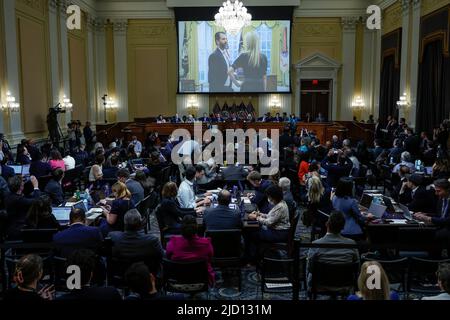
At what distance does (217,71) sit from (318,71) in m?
4.91

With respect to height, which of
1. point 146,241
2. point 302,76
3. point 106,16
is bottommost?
point 146,241

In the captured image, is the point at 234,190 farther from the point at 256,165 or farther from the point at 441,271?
the point at 441,271

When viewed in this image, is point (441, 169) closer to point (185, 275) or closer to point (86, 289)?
point (185, 275)

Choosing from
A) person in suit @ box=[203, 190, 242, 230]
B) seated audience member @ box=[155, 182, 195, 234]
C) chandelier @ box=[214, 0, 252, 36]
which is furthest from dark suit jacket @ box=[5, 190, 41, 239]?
chandelier @ box=[214, 0, 252, 36]

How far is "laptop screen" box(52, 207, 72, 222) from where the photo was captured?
6.63 m

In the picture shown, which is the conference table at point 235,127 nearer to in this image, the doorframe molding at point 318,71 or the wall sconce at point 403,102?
the doorframe molding at point 318,71

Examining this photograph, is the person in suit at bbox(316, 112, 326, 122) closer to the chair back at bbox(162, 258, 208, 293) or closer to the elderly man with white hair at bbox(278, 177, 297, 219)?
the elderly man with white hair at bbox(278, 177, 297, 219)

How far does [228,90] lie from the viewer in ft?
76.0

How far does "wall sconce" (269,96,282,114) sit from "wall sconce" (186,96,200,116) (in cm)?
358

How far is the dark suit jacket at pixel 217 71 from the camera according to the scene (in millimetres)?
22859

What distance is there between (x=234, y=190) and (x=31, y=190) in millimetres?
3215

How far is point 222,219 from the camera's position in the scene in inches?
244

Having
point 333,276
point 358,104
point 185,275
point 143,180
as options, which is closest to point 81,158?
point 143,180
